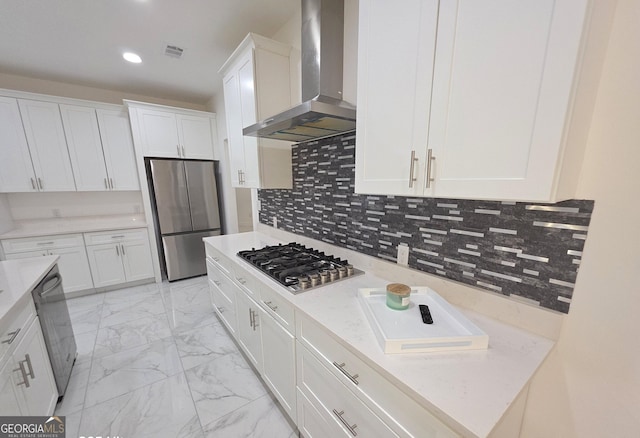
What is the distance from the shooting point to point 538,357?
772mm

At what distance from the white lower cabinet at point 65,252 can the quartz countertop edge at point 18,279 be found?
1.46 m

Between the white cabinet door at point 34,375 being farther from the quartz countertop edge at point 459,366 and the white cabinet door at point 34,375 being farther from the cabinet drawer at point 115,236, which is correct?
the cabinet drawer at point 115,236

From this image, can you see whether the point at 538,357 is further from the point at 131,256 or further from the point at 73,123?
the point at 73,123

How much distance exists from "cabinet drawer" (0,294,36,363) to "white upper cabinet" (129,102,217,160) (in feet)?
8.20

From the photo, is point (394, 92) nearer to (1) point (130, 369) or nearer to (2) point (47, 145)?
(1) point (130, 369)

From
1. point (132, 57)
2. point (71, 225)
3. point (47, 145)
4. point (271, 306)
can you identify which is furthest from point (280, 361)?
point (47, 145)

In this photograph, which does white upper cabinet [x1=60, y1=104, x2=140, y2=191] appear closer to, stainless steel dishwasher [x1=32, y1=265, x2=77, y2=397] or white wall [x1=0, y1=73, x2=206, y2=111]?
white wall [x1=0, y1=73, x2=206, y2=111]

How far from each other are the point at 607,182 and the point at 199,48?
3.09 meters

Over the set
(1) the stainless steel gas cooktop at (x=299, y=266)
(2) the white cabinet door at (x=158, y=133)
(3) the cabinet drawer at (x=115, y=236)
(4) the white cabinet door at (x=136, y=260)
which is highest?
(2) the white cabinet door at (x=158, y=133)

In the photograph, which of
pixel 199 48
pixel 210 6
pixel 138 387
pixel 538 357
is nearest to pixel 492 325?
pixel 538 357

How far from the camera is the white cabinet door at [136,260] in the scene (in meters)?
3.28

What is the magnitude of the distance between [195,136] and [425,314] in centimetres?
390

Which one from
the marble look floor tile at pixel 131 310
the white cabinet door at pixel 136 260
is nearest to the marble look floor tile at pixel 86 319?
the marble look floor tile at pixel 131 310

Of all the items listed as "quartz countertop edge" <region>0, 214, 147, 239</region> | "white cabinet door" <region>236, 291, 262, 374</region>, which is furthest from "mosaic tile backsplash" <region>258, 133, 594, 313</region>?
"quartz countertop edge" <region>0, 214, 147, 239</region>
